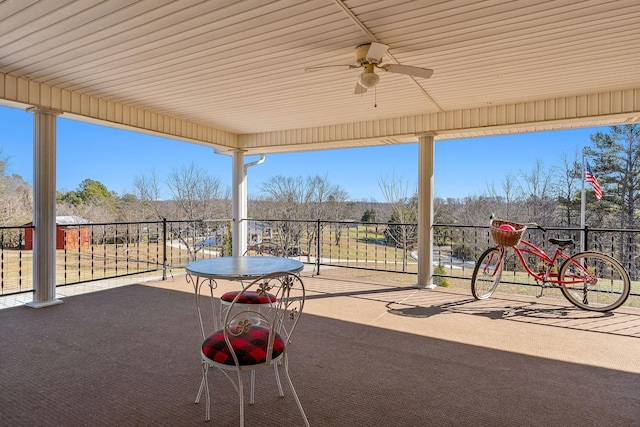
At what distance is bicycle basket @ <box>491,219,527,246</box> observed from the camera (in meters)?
4.09

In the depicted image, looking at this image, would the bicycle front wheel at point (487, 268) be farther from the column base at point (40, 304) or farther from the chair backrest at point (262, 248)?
the column base at point (40, 304)

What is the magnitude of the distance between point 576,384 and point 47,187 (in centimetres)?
535

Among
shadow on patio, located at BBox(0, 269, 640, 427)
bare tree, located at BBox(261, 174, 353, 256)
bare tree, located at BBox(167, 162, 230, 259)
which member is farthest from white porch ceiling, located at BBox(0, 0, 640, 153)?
bare tree, located at BBox(261, 174, 353, 256)

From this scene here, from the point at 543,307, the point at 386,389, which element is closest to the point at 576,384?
the point at 386,389

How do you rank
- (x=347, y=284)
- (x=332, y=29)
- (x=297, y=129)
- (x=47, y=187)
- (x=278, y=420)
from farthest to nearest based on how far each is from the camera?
(x=297, y=129) < (x=347, y=284) < (x=47, y=187) < (x=332, y=29) < (x=278, y=420)

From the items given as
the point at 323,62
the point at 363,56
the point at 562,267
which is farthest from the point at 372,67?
the point at 562,267

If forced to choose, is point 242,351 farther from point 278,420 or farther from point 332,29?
point 332,29

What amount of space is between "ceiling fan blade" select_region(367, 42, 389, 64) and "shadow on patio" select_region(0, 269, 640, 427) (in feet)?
7.70

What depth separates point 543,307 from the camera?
13.5 ft

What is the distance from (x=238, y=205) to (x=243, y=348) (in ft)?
17.9

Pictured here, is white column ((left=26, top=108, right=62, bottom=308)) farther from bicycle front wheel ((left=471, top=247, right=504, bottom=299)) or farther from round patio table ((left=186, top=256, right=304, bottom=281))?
bicycle front wheel ((left=471, top=247, right=504, bottom=299))

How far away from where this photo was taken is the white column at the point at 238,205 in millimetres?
6898

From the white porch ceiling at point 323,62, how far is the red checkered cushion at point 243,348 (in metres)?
2.03

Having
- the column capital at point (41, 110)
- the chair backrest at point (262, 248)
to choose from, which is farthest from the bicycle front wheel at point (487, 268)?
the column capital at point (41, 110)
